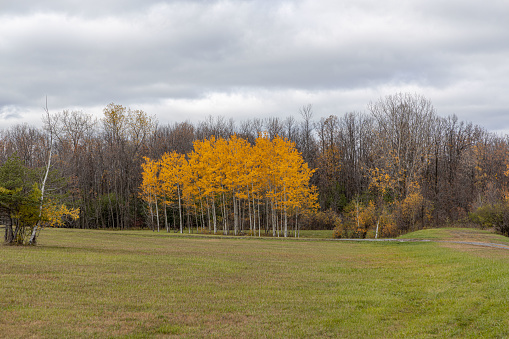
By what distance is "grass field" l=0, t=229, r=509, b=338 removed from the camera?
8672mm

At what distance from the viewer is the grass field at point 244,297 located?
8.67 meters

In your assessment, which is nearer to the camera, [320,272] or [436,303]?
[436,303]

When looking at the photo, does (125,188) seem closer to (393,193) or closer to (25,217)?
(393,193)

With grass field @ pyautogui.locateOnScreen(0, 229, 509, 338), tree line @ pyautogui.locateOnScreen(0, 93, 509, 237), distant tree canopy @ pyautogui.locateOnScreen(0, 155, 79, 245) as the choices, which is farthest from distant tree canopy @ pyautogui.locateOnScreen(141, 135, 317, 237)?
grass field @ pyautogui.locateOnScreen(0, 229, 509, 338)

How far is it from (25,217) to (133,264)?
7.22 metres

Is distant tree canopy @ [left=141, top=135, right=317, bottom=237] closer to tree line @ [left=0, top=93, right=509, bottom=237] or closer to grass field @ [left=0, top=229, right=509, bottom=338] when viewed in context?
tree line @ [left=0, top=93, right=509, bottom=237]

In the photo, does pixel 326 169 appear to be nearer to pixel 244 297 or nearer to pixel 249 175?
pixel 249 175

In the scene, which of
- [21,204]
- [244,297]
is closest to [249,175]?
[21,204]

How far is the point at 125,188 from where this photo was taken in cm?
6331

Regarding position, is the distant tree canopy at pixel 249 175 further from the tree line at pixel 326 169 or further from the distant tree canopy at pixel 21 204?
the distant tree canopy at pixel 21 204

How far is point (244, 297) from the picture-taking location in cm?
1166

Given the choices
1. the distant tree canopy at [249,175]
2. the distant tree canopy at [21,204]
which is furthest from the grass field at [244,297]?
the distant tree canopy at [249,175]

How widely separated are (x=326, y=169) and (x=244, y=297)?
57.1 metres

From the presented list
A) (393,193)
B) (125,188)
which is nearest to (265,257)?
(393,193)
